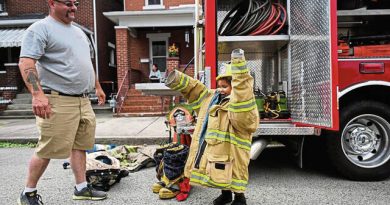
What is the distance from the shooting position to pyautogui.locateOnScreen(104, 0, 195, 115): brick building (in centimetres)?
1270

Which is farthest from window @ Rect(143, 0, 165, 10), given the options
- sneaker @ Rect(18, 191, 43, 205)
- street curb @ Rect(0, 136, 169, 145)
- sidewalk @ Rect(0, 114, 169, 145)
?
sneaker @ Rect(18, 191, 43, 205)

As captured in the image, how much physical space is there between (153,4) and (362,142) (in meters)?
12.9

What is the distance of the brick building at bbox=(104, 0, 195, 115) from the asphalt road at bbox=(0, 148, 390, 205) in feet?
24.2

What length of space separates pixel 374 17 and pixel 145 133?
16.5ft

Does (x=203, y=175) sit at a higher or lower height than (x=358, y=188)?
higher

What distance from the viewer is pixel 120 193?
3.83m

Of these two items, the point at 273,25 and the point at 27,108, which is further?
the point at 27,108

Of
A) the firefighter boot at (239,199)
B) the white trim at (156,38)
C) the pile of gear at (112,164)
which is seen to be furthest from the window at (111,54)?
the firefighter boot at (239,199)

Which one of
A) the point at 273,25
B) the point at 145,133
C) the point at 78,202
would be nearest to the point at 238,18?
the point at 273,25

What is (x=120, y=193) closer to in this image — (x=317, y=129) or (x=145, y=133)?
(x=317, y=129)

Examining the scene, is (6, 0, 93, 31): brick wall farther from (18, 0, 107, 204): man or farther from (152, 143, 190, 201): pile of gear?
(152, 143, 190, 201): pile of gear

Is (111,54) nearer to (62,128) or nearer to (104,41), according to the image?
(104,41)

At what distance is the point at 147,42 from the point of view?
15711 millimetres

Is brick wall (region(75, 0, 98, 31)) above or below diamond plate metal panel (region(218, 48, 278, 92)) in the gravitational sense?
above
